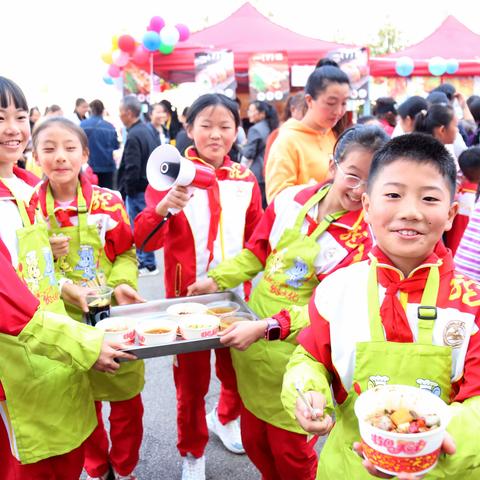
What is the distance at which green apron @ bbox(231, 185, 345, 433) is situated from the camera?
2012mm

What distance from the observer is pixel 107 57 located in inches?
483

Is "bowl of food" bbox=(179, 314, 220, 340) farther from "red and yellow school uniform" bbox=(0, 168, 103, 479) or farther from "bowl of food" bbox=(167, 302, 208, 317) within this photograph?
"red and yellow school uniform" bbox=(0, 168, 103, 479)

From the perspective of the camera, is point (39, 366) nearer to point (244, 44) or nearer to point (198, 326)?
A: point (198, 326)

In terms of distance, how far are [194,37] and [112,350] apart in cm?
1062

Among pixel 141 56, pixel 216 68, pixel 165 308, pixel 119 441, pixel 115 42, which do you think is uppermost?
pixel 115 42

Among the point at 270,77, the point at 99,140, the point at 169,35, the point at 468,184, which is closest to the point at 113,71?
the point at 169,35

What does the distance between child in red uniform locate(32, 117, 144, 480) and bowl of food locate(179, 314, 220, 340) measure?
19.1 inches

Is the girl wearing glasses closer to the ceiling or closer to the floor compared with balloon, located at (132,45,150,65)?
closer to the floor

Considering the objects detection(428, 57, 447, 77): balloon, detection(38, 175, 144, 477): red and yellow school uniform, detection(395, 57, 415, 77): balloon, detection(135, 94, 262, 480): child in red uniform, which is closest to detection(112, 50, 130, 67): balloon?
detection(395, 57, 415, 77): balloon

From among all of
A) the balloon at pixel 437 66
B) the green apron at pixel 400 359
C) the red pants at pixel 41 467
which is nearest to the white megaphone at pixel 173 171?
the green apron at pixel 400 359

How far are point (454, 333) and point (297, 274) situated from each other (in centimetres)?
80

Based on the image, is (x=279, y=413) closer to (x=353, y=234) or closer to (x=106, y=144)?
(x=353, y=234)

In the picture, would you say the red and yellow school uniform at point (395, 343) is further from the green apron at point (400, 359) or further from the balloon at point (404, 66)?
the balloon at point (404, 66)

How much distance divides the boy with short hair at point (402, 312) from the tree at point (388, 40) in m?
35.1
